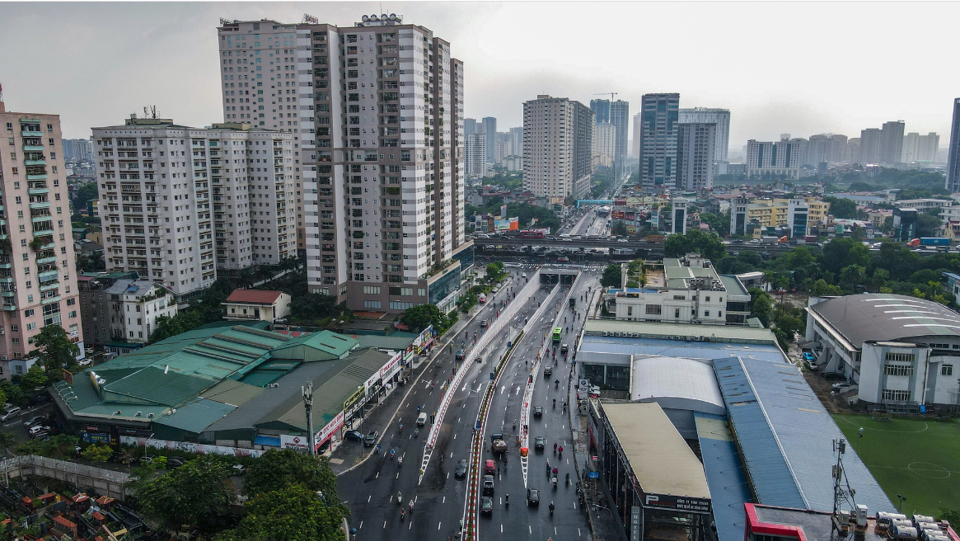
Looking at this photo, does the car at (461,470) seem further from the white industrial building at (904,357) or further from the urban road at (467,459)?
the white industrial building at (904,357)

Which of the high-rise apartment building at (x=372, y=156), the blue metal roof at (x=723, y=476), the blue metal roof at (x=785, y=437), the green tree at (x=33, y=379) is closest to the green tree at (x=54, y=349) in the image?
the green tree at (x=33, y=379)

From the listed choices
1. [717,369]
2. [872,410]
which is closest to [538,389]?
[717,369]

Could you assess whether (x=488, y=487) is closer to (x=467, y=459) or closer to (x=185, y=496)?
(x=467, y=459)

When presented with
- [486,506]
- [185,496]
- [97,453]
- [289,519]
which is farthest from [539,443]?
[97,453]

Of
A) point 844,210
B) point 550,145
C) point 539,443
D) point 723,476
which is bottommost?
point 539,443

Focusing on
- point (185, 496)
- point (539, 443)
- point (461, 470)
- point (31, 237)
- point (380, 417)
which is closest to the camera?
point (185, 496)

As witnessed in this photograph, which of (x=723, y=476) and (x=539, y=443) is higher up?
(x=723, y=476)

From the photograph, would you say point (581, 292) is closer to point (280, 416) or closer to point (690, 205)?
point (280, 416)
